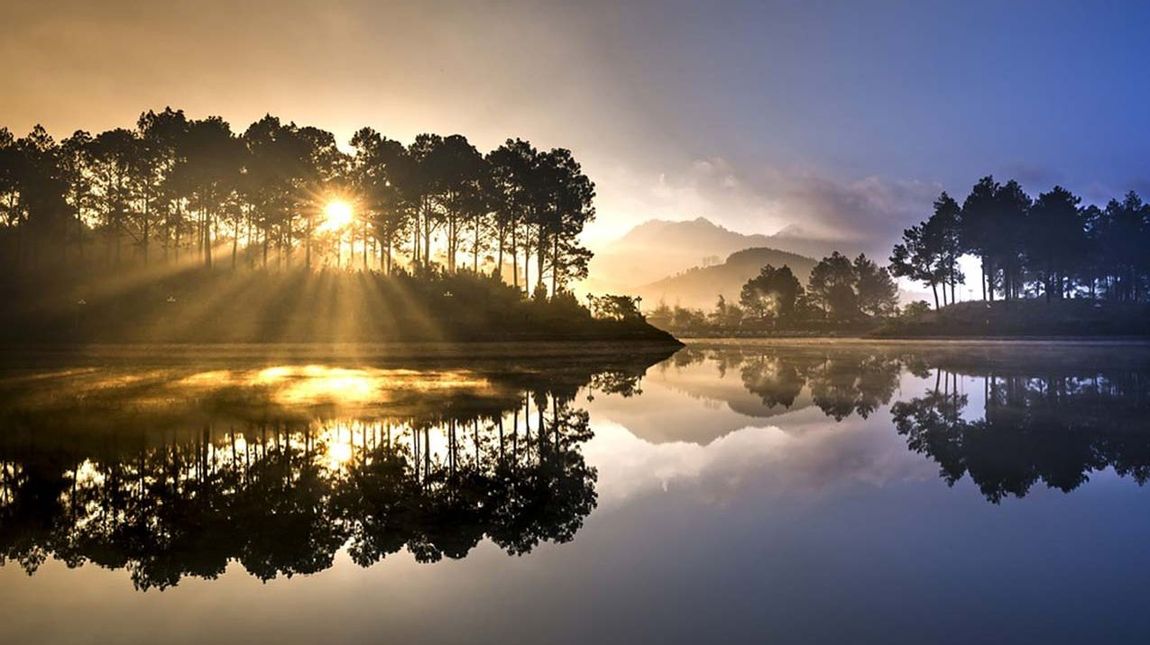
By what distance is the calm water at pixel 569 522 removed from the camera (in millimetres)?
6488

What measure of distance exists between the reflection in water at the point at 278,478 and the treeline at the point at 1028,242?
100668 mm

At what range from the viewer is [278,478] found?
1220 centimetres

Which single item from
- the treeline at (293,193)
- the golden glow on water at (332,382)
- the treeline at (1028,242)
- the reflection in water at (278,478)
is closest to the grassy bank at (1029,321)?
the treeline at (1028,242)

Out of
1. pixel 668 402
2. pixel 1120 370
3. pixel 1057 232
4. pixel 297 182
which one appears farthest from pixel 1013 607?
pixel 1057 232

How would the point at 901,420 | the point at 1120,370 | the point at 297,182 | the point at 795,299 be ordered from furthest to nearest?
the point at 795,299 < the point at 297,182 < the point at 1120,370 < the point at 901,420

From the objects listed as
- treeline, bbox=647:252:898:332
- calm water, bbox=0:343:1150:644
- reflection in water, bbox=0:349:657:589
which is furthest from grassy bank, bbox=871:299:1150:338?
reflection in water, bbox=0:349:657:589

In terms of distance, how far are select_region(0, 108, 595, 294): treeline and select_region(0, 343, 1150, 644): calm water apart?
50.3m

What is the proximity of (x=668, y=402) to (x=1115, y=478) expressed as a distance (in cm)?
1428

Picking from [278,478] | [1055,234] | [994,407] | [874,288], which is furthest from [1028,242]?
[278,478]

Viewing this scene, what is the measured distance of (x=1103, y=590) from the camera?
6.91m

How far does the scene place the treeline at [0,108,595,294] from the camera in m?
66.5

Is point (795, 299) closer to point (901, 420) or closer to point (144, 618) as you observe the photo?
point (901, 420)

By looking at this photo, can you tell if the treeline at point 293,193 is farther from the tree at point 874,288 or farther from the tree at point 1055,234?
the tree at point 874,288

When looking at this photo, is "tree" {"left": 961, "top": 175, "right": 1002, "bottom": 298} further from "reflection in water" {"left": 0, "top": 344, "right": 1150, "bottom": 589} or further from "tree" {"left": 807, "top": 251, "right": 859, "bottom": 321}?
"reflection in water" {"left": 0, "top": 344, "right": 1150, "bottom": 589}
